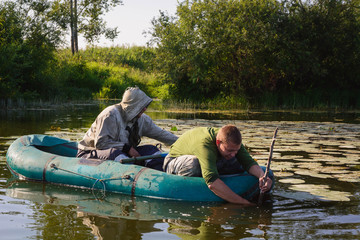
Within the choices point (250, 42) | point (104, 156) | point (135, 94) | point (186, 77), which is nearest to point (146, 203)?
point (104, 156)

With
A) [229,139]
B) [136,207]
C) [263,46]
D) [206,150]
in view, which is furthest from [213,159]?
[263,46]

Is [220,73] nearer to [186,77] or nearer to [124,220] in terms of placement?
[186,77]

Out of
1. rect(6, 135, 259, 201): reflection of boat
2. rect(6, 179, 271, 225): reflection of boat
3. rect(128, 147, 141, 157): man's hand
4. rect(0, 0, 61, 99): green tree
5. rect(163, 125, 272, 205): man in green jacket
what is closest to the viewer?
rect(6, 179, 271, 225): reflection of boat

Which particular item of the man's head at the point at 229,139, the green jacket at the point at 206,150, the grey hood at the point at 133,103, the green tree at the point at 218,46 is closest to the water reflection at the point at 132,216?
the green jacket at the point at 206,150

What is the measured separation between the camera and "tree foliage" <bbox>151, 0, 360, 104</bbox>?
17.3 metres

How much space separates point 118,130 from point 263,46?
12.6 meters

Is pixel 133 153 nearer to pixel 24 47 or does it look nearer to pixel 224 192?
pixel 224 192

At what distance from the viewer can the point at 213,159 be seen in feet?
14.4

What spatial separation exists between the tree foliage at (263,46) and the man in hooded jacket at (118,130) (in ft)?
39.5

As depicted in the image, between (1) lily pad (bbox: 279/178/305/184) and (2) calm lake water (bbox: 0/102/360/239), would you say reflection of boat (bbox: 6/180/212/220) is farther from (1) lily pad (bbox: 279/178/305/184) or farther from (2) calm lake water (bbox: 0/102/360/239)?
(1) lily pad (bbox: 279/178/305/184)

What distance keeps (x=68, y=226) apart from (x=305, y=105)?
15426mm

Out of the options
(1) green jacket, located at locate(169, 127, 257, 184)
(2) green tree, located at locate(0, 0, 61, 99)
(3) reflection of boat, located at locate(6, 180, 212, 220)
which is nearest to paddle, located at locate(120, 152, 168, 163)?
(3) reflection of boat, located at locate(6, 180, 212, 220)

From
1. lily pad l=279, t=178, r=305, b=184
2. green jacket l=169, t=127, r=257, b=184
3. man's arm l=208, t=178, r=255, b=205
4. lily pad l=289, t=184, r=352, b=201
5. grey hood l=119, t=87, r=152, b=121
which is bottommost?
lily pad l=289, t=184, r=352, b=201

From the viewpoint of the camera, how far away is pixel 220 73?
18.3 metres
